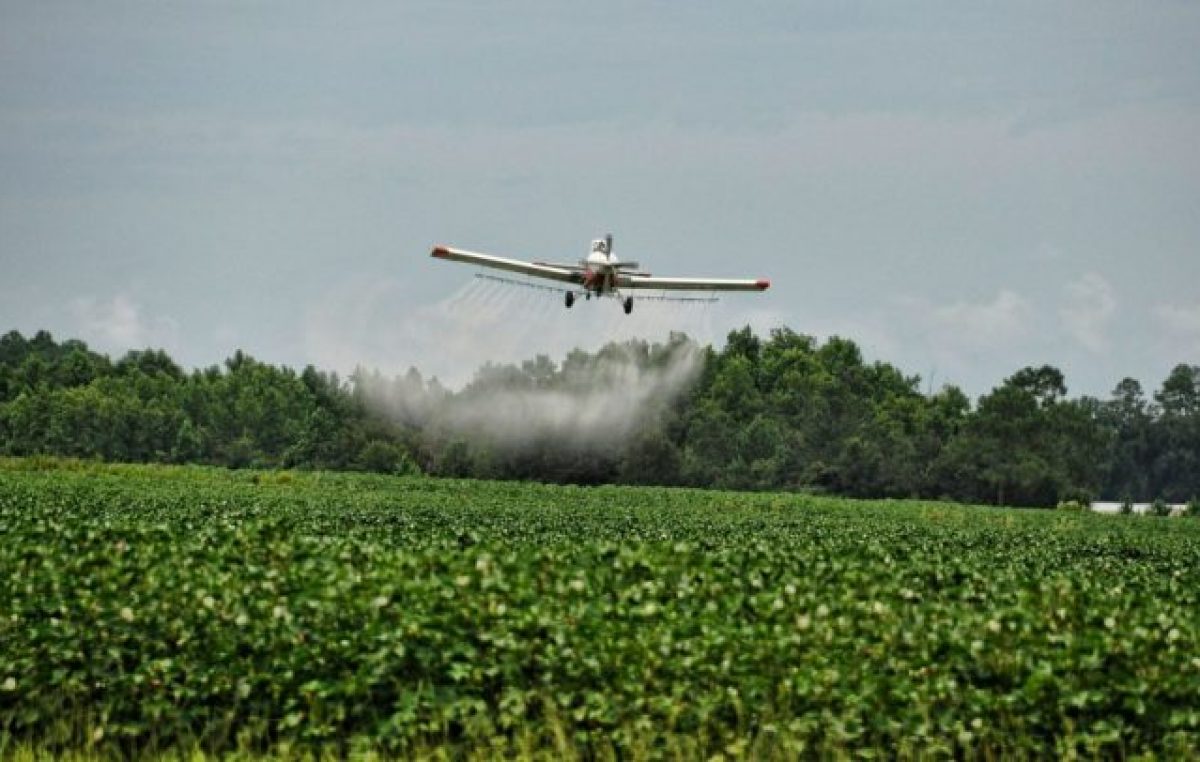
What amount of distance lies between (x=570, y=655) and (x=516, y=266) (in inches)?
1894

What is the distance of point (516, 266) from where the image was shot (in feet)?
210

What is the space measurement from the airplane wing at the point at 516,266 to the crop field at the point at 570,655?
42397 mm

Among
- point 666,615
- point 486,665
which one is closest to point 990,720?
point 666,615

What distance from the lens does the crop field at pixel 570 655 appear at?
625 inches

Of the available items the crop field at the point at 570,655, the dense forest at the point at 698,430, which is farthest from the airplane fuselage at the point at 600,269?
the dense forest at the point at 698,430

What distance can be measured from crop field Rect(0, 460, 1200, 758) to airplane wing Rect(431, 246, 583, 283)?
42.4 meters

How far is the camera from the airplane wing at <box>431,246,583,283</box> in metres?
61.9

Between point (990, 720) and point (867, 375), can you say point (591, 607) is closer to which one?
point (990, 720)

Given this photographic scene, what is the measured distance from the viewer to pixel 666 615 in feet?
56.0

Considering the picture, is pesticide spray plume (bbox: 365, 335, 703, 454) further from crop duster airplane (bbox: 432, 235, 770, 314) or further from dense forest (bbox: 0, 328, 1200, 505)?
crop duster airplane (bbox: 432, 235, 770, 314)

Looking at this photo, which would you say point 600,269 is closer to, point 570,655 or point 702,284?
point 702,284

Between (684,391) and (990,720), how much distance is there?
130191mm

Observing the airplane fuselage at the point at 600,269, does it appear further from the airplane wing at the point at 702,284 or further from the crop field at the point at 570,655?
the crop field at the point at 570,655

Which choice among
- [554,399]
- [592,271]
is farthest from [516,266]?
[554,399]
